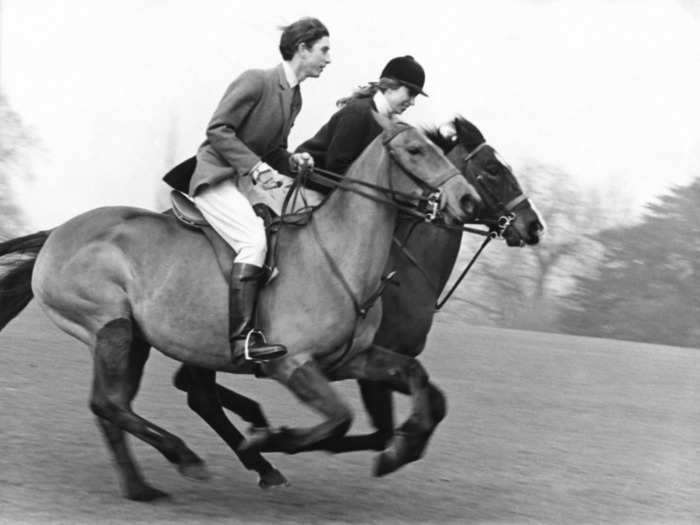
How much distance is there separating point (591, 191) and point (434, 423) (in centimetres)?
3720

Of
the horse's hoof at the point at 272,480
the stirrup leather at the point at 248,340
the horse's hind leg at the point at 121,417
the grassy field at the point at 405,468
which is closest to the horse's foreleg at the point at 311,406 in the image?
the stirrup leather at the point at 248,340

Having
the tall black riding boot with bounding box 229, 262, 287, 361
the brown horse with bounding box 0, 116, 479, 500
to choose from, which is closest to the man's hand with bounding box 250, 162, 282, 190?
the brown horse with bounding box 0, 116, 479, 500

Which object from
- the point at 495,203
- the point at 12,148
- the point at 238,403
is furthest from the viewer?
the point at 12,148

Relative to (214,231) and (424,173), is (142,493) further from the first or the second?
(424,173)

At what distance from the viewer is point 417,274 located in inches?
320

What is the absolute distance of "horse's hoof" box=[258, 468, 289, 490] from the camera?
744 cm

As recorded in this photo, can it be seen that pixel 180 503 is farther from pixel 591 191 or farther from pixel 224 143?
pixel 591 191

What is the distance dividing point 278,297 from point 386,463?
113 centimetres

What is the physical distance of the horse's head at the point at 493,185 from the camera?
8281 mm

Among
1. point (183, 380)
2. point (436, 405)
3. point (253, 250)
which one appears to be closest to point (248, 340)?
point (253, 250)

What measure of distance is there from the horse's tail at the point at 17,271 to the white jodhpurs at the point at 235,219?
131 cm

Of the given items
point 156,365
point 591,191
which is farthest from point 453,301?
point 156,365

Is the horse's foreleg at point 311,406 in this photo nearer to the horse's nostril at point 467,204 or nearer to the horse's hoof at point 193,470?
the horse's hoof at point 193,470

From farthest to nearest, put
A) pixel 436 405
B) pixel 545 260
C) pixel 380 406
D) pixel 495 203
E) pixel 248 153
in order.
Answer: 1. pixel 545 260
2. pixel 495 203
3. pixel 380 406
4. pixel 436 405
5. pixel 248 153
